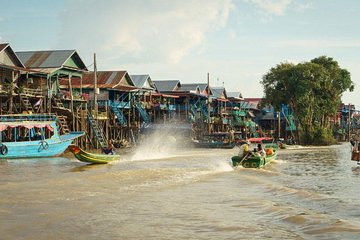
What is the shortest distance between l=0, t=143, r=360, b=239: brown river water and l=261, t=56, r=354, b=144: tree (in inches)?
1349

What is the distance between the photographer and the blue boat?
1123 inches

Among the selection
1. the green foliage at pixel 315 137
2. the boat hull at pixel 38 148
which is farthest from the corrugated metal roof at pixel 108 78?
the green foliage at pixel 315 137

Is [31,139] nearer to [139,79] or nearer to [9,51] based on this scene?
[9,51]

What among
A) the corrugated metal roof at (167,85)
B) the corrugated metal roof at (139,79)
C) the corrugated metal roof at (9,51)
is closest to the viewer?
the corrugated metal roof at (9,51)

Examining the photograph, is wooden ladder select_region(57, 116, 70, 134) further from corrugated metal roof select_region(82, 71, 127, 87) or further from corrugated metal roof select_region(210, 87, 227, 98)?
corrugated metal roof select_region(210, 87, 227, 98)

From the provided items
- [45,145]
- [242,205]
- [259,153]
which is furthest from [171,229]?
[45,145]

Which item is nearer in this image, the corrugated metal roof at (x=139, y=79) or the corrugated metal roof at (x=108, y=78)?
the corrugated metal roof at (x=108, y=78)

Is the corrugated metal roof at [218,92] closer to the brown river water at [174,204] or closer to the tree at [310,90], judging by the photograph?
the tree at [310,90]

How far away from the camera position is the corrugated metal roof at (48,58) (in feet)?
132

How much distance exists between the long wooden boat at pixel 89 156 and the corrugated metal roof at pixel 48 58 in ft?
51.9

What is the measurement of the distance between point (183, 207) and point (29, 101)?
25694mm

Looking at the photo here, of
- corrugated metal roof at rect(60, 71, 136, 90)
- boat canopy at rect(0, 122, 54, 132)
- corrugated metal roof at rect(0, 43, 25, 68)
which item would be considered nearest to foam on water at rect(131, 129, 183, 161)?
corrugated metal roof at rect(60, 71, 136, 90)

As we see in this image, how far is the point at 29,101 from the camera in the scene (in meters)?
36.1

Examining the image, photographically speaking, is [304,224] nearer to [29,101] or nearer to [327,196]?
[327,196]
